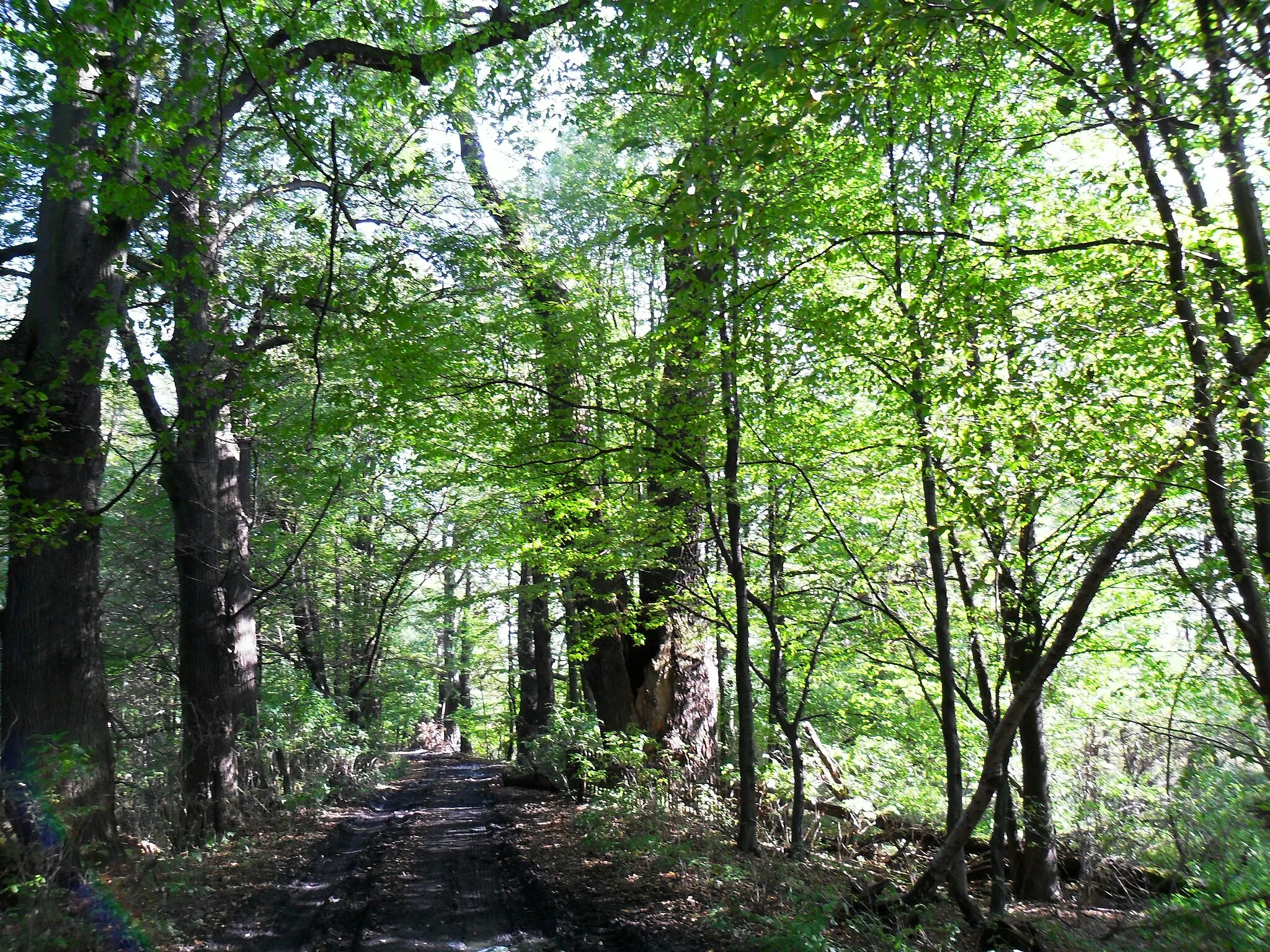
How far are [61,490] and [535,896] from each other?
5430 mm

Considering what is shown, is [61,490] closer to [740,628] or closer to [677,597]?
[740,628]

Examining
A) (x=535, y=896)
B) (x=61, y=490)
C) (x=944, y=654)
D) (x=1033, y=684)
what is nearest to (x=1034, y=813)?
(x=944, y=654)

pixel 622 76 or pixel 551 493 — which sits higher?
pixel 622 76

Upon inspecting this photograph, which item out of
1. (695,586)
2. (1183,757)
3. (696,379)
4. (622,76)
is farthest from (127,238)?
(1183,757)

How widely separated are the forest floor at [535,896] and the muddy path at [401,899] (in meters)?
0.03

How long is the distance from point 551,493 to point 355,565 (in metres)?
11.7

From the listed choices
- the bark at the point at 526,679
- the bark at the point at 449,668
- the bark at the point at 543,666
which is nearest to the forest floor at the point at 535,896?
the bark at the point at 449,668

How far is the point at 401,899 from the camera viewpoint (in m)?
7.40

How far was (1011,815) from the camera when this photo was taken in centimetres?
823

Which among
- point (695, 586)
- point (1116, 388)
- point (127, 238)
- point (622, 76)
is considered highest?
point (622, 76)

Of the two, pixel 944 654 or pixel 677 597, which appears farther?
pixel 677 597

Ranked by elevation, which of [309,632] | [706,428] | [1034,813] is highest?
[706,428]

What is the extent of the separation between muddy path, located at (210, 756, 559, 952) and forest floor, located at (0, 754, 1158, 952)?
26 mm

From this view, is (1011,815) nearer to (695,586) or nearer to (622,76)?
(695,586)
